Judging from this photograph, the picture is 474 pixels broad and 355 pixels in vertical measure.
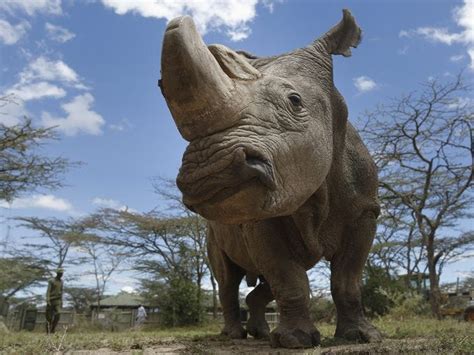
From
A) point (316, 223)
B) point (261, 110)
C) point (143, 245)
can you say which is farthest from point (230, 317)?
point (143, 245)

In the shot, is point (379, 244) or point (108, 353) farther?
point (379, 244)

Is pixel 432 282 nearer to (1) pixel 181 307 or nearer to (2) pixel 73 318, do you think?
(1) pixel 181 307

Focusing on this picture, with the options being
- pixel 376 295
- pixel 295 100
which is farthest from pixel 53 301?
pixel 295 100

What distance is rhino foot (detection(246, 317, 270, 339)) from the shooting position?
18.1ft

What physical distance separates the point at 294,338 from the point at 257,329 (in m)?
2.14

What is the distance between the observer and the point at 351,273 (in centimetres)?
418

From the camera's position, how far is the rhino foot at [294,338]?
349 centimetres

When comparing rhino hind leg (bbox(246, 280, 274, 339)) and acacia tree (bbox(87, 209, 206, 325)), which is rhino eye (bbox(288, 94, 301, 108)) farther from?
acacia tree (bbox(87, 209, 206, 325))

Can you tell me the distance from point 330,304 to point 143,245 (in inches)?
403

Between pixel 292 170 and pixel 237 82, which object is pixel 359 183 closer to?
pixel 292 170

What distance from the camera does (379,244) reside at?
22438mm

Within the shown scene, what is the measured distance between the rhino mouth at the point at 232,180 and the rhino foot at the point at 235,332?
10.5ft

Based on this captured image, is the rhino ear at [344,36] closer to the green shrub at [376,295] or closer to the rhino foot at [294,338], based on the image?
the rhino foot at [294,338]

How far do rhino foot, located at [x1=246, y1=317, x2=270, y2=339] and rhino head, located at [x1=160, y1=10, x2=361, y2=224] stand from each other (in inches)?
117
